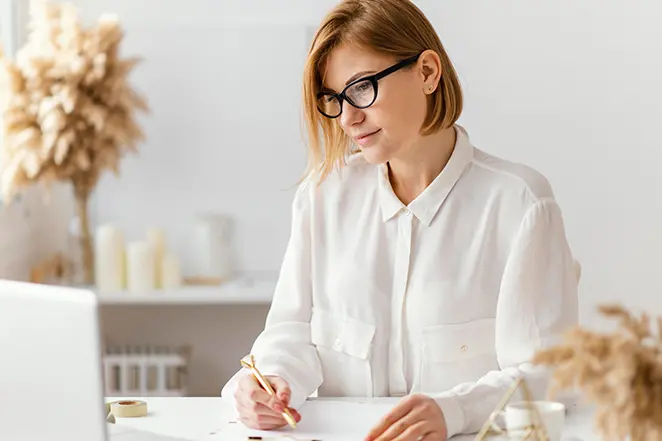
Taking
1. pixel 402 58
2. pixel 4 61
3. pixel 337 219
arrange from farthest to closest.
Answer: pixel 4 61 < pixel 337 219 < pixel 402 58

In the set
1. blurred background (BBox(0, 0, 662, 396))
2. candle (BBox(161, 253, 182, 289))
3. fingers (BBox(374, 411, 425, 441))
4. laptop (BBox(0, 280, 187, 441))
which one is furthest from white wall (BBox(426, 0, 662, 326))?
laptop (BBox(0, 280, 187, 441))

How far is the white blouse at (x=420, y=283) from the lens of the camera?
171 cm

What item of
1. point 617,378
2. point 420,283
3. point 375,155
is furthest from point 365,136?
point 617,378

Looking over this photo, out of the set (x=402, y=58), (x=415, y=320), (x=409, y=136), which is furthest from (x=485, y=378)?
(x=402, y=58)

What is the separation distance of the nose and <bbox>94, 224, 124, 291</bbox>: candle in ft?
6.36

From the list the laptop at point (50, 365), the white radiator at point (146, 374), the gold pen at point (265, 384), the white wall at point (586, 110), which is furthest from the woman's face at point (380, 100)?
the white radiator at point (146, 374)

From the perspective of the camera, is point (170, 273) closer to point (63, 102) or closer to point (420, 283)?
point (63, 102)

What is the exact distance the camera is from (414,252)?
182 centimetres

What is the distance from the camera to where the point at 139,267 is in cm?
346

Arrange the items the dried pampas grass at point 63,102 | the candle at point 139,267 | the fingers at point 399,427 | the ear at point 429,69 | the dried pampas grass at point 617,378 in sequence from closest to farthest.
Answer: the dried pampas grass at point 617,378 → the fingers at point 399,427 → the ear at point 429,69 → the dried pampas grass at point 63,102 → the candle at point 139,267

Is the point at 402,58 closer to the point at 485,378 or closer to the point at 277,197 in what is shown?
the point at 485,378

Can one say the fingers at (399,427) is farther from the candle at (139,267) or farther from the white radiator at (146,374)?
the white radiator at (146,374)

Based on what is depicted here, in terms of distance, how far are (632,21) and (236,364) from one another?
188cm

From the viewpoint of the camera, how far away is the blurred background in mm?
3492
